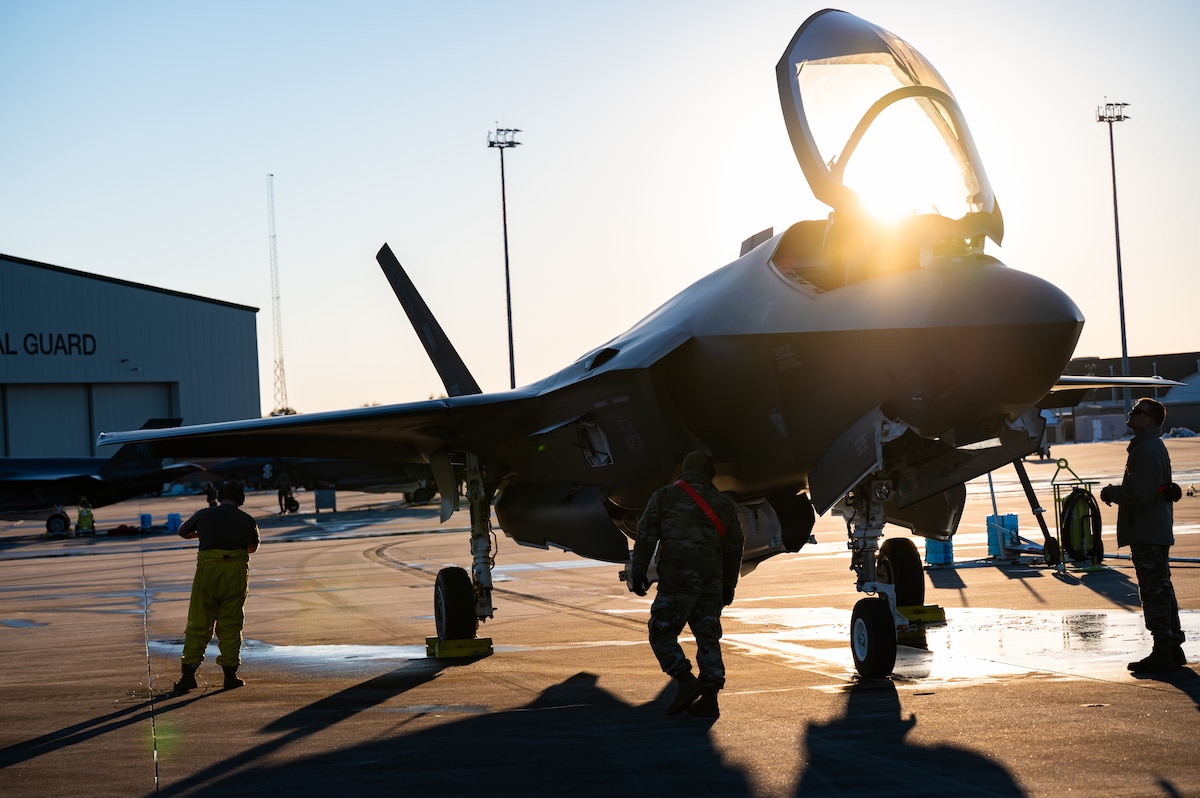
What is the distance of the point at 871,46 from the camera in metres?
8.72

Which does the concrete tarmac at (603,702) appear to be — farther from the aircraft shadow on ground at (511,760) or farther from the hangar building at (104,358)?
the hangar building at (104,358)

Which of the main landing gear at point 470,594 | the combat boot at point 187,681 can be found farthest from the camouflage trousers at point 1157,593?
the combat boot at point 187,681

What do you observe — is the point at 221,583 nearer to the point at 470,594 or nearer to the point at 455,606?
the point at 455,606

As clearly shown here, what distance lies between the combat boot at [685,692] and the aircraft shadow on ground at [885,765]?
3.02ft

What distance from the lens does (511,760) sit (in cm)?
706

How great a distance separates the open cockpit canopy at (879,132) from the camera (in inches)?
339

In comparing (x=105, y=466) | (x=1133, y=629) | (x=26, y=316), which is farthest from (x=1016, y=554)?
(x=26, y=316)

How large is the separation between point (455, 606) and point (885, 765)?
679 cm

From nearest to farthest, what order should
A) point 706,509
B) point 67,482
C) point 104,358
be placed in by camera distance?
point 706,509 → point 67,482 → point 104,358

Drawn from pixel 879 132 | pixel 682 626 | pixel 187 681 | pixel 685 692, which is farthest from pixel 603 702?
pixel 879 132

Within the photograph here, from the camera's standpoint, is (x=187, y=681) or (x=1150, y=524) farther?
(x=187, y=681)

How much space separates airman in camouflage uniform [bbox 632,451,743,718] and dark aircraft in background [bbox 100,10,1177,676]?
1185mm

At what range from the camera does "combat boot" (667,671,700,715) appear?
823 cm

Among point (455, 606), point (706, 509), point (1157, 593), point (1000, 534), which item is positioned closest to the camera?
point (706, 509)
